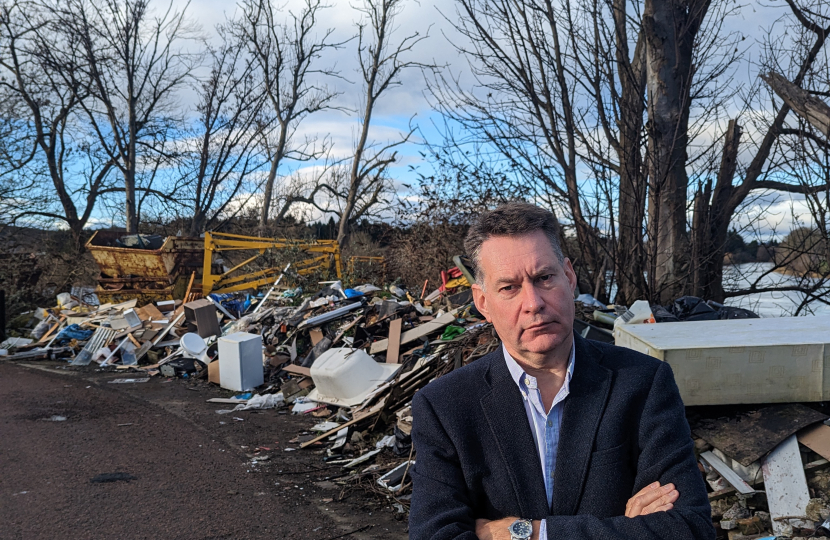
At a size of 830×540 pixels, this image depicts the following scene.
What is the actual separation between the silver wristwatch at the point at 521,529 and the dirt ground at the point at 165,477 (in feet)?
9.40

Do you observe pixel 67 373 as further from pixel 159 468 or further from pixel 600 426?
pixel 600 426

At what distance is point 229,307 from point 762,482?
12.1m

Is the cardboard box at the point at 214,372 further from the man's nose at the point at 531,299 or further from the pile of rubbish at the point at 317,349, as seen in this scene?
the man's nose at the point at 531,299

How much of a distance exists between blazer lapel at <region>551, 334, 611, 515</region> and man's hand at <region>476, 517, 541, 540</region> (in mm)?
123

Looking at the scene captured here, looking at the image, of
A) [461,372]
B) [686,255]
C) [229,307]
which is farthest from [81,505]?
[229,307]

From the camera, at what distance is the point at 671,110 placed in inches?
294

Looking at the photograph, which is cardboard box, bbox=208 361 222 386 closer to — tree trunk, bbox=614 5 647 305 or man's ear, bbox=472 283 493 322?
tree trunk, bbox=614 5 647 305

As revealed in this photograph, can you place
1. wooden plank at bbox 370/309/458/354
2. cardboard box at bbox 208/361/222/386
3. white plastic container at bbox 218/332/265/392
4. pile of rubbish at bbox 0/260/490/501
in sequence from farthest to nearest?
cardboard box at bbox 208/361/222/386
white plastic container at bbox 218/332/265/392
wooden plank at bbox 370/309/458/354
pile of rubbish at bbox 0/260/490/501

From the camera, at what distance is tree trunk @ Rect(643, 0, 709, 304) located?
7438 millimetres

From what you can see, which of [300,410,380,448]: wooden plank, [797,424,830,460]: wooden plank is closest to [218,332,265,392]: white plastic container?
[300,410,380,448]: wooden plank

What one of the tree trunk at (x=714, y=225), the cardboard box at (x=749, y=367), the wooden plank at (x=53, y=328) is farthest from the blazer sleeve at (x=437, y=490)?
the wooden plank at (x=53, y=328)

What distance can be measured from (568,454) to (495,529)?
31 cm

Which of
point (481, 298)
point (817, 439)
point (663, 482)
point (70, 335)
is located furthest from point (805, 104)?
point (70, 335)

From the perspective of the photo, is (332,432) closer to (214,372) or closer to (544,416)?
(214,372)
